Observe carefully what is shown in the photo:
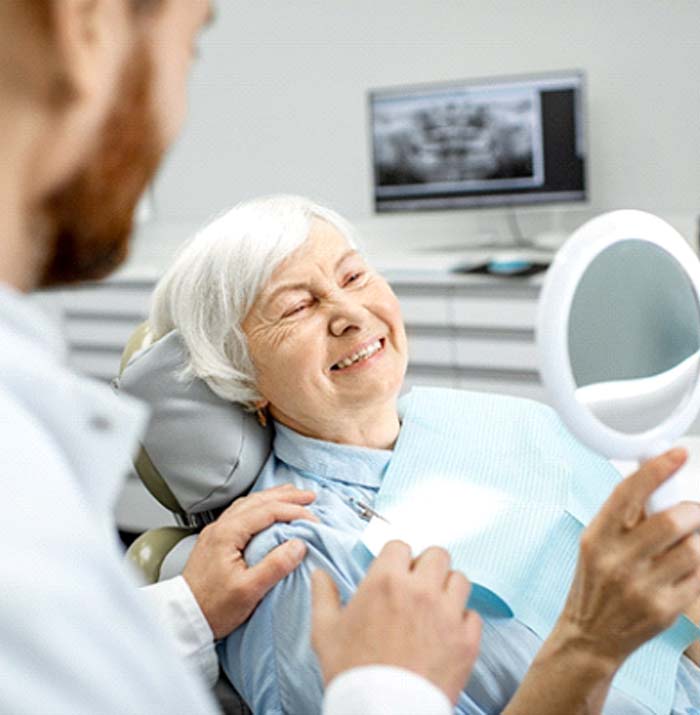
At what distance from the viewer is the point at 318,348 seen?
1.75m

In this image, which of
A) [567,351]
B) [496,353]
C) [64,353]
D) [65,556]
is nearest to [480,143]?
[496,353]

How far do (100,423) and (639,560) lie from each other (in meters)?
0.58

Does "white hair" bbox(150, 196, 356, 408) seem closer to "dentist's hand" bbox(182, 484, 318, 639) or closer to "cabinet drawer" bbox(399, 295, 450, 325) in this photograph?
"dentist's hand" bbox(182, 484, 318, 639)

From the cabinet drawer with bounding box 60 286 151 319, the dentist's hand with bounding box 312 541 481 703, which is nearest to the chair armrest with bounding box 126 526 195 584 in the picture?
the dentist's hand with bounding box 312 541 481 703

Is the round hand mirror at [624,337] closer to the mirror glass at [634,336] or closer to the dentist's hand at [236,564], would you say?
the mirror glass at [634,336]

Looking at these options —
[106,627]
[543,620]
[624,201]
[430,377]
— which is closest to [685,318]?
[543,620]

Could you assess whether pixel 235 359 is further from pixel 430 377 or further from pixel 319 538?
pixel 430 377

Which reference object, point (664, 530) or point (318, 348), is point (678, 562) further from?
point (318, 348)

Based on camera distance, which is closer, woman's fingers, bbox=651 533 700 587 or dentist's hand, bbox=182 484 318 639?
woman's fingers, bbox=651 533 700 587

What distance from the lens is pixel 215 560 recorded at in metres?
1.59

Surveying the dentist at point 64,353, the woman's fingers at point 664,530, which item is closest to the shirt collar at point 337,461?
the woman's fingers at point 664,530

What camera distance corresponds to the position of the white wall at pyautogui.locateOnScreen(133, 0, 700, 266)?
417 cm

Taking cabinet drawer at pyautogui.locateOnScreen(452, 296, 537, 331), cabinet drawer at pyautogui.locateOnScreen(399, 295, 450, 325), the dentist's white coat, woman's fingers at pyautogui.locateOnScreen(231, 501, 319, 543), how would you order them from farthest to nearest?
cabinet drawer at pyautogui.locateOnScreen(399, 295, 450, 325) < cabinet drawer at pyautogui.locateOnScreen(452, 296, 537, 331) < woman's fingers at pyautogui.locateOnScreen(231, 501, 319, 543) < the dentist's white coat

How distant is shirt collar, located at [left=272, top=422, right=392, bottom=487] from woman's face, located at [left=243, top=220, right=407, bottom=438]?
0.10 feet
